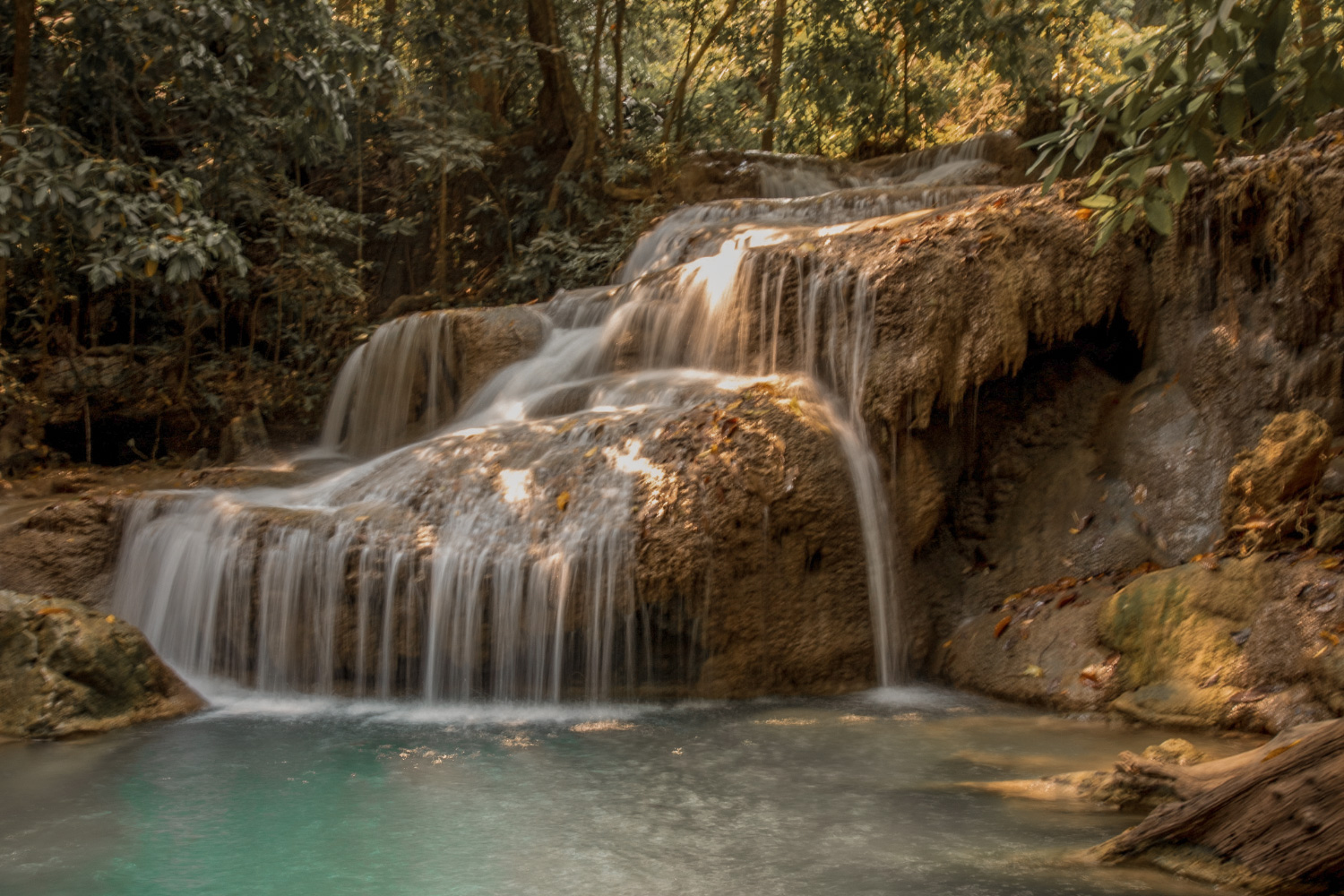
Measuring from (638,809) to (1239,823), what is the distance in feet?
7.43

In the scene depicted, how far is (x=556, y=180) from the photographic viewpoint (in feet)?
48.2

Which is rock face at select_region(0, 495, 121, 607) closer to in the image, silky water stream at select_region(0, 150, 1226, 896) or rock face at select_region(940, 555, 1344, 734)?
silky water stream at select_region(0, 150, 1226, 896)

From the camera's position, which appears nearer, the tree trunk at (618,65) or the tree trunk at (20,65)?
the tree trunk at (20,65)

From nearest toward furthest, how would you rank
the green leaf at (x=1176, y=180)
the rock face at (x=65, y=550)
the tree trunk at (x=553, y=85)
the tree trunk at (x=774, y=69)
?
the green leaf at (x=1176, y=180) → the rock face at (x=65, y=550) → the tree trunk at (x=553, y=85) → the tree trunk at (x=774, y=69)

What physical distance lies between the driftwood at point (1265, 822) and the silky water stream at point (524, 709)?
0.54 feet

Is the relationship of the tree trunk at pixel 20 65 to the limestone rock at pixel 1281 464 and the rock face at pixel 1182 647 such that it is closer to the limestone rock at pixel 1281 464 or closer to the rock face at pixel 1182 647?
the rock face at pixel 1182 647

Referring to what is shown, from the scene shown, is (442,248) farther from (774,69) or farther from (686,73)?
(774,69)

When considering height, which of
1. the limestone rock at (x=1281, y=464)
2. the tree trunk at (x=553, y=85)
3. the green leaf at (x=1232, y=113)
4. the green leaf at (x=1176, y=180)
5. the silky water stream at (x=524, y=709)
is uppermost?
the tree trunk at (x=553, y=85)

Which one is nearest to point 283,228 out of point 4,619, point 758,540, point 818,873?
point 4,619

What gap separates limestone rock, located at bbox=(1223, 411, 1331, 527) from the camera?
6.00 metres

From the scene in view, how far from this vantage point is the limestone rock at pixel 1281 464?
600cm

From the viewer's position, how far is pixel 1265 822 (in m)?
3.54

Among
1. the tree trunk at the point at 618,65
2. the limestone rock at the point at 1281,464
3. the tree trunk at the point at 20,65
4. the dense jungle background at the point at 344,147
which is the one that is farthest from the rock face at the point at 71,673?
the tree trunk at the point at 618,65

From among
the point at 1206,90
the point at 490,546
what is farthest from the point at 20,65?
the point at 1206,90
